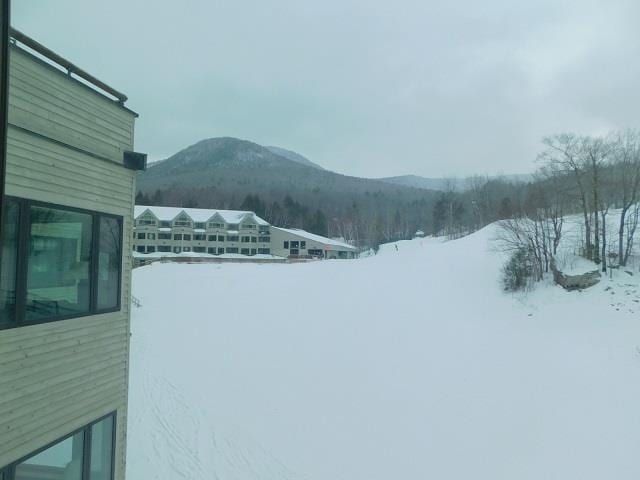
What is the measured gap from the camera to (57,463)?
4625 mm

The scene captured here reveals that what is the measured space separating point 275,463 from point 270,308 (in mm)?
14921

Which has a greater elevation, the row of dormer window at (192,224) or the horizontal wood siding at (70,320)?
the row of dormer window at (192,224)

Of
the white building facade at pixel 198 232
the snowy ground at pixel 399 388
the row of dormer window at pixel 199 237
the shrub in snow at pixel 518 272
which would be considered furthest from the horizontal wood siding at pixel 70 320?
the row of dormer window at pixel 199 237

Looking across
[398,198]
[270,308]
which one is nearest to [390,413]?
[270,308]

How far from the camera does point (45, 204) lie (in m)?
4.49

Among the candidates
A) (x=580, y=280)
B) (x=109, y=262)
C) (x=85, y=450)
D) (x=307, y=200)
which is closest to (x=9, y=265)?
(x=109, y=262)

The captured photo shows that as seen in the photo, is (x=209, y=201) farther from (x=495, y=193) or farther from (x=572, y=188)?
(x=572, y=188)

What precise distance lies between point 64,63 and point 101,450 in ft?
14.5

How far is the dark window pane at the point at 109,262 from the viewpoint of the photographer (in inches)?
208

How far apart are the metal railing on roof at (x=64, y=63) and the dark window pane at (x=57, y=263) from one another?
1.56 m

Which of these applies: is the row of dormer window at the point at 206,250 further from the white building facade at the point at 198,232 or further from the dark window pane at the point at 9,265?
the dark window pane at the point at 9,265

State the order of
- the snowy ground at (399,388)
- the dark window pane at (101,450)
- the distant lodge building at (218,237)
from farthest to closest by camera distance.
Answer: the distant lodge building at (218,237) < the snowy ground at (399,388) < the dark window pane at (101,450)

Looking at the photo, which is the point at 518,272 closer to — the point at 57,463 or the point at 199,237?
the point at 57,463

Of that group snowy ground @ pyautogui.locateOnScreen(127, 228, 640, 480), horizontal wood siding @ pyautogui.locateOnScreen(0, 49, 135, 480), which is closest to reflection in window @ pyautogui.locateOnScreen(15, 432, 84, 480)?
horizontal wood siding @ pyautogui.locateOnScreen(0, 49, 135, 480)
